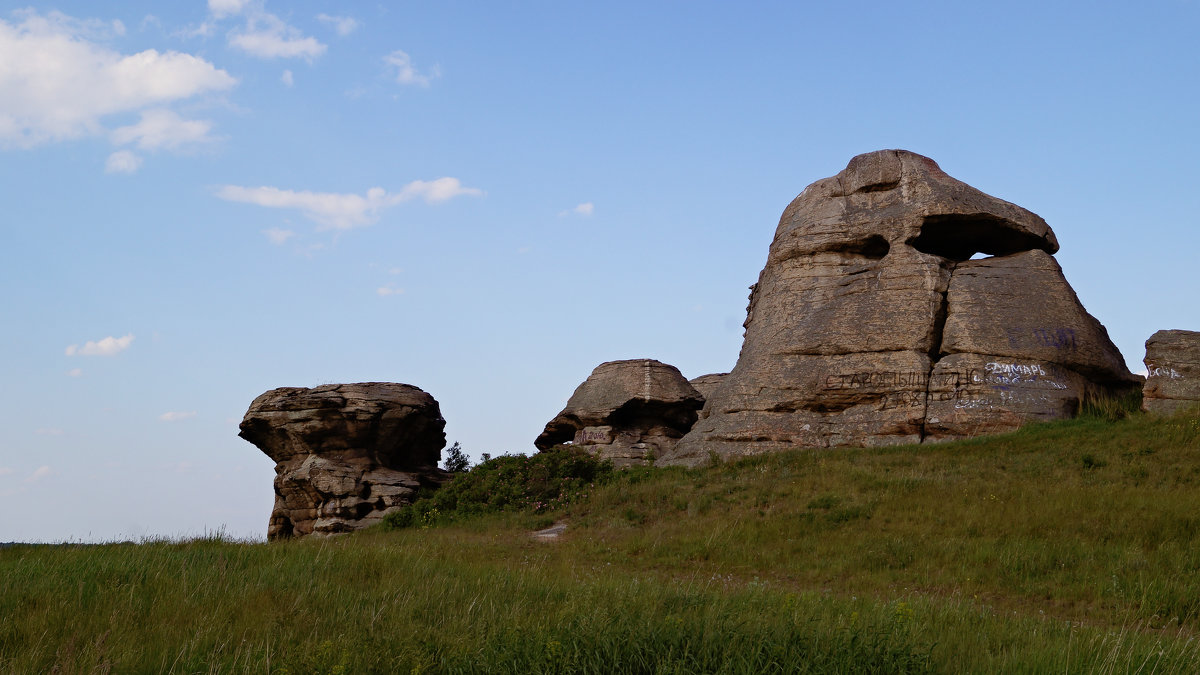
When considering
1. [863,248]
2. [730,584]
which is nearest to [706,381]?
[863,248]

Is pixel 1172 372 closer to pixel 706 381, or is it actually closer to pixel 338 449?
pixel 706 381

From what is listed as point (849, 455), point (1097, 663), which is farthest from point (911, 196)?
point (1097, 663)

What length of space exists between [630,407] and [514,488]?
12.5 m

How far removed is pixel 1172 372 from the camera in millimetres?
22484

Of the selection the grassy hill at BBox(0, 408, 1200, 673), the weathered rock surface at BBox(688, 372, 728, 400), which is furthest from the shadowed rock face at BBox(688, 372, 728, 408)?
the grassy hill at BBox(0, 408, 1200, 673)

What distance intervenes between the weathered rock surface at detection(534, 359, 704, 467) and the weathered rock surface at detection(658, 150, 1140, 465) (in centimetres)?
552

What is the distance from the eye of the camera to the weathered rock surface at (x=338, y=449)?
97.1ft

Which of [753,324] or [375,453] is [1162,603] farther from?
[375,453]

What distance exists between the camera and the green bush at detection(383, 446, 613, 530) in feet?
71.7

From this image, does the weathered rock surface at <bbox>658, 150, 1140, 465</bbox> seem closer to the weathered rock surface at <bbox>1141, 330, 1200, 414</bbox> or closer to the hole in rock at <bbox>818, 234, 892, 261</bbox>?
the hole in rock at <bbox>818, 234, 892, 261</bbox>

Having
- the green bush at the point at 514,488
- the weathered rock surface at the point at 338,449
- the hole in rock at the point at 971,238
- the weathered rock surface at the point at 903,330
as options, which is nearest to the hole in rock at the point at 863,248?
the weathered rock surface at the point at 903,330

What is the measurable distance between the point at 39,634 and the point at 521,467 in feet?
58.7

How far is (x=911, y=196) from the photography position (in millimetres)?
28406

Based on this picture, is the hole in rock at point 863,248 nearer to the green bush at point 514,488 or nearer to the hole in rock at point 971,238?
the hole in rock at point 971,238
